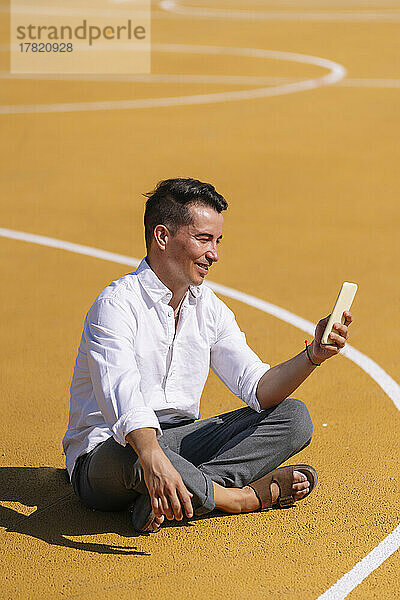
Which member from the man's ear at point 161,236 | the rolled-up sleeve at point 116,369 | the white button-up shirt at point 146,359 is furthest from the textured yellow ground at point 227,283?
the man's ear at point 161,236

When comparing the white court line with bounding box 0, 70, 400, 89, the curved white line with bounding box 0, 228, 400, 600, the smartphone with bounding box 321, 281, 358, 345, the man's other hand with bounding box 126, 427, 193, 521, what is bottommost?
the curved white line with bounding box 0, 228, 400, 600

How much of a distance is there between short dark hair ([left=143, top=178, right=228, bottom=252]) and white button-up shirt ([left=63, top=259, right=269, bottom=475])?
0.76ft

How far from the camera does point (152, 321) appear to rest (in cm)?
446

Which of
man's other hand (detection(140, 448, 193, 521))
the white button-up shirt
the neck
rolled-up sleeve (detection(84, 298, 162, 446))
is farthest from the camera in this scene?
the neck

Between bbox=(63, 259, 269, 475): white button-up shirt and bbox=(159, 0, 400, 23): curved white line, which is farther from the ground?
bbox=(159, 0, 400, 23): curved white line

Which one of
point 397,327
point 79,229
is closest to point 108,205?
point 79,229

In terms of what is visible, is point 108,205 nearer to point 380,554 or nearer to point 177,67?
point 380,554

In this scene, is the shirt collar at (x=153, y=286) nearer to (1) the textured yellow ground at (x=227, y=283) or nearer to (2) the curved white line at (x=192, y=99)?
(1) the textured yellow ground at (x=227, y=283)

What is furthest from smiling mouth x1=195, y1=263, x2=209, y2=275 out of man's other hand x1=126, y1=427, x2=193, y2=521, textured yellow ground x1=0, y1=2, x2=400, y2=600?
textured yellow ground x1=0, y1=2, x2=400, y2=600

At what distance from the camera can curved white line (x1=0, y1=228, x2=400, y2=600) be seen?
405 cm

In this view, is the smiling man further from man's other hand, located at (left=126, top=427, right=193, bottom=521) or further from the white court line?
the white court line

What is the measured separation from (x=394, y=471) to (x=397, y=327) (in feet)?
7.59

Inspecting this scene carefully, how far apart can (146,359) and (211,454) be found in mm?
608

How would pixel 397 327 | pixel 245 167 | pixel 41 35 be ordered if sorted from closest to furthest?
pixel 397 327
pixel 245 167
pixel 41 35
